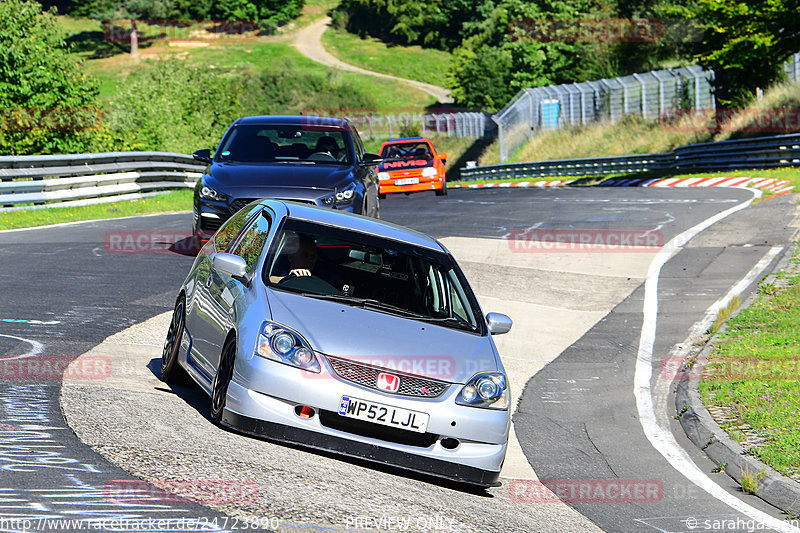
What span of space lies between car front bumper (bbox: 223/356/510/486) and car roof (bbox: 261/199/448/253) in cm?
171

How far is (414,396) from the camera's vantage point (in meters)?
6.78

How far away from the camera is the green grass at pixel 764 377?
8.21 meters

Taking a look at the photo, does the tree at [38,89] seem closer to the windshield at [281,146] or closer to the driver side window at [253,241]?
the windshield at [281,146]

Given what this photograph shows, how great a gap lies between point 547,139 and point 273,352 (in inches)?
2022

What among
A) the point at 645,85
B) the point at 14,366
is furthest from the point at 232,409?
the point at 645,85

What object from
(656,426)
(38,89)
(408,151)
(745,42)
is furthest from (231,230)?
(745,42)

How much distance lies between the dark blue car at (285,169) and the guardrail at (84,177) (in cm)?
898

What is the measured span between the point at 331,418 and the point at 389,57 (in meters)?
126

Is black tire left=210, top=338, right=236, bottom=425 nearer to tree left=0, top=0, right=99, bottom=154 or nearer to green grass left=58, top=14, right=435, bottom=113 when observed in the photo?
tree left=0, top=0, right=99, bottom=154

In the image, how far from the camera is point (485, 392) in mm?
7027

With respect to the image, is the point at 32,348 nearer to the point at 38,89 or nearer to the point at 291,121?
the point at 291,121

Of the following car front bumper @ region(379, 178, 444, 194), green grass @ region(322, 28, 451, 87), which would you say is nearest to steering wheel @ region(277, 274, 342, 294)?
car front bumper @ region(379, 178, 444, 194)

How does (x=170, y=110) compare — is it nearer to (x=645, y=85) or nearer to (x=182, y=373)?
(x=645, y=85)

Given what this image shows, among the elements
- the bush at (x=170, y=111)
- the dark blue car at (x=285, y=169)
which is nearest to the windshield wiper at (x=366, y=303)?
the dark blue car at (x=285, y=169)
